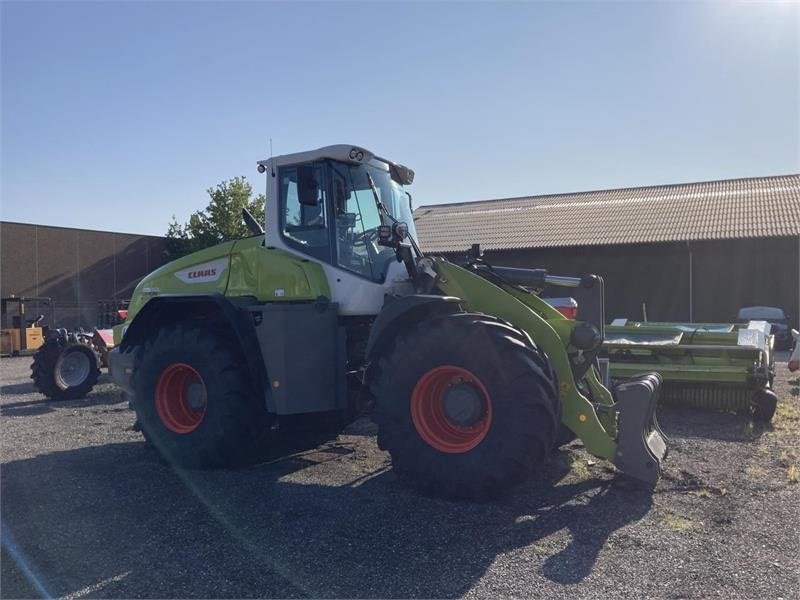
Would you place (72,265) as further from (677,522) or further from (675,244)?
(677,522)

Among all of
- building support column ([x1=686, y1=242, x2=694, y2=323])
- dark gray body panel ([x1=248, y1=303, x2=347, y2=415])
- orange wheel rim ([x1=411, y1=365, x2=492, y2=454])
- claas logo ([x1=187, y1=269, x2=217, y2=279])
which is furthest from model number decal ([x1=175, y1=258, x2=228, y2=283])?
building support column ([x1=686, y1=242, x2=694, y2=323])

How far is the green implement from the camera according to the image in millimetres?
8148

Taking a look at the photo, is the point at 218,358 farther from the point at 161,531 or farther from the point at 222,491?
the point at 161,531

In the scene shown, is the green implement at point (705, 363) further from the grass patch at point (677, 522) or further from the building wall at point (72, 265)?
the building wall at point (72, 265)

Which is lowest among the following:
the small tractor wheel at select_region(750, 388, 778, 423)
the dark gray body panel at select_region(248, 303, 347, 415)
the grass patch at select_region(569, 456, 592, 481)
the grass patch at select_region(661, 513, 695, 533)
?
the grass patch at select_region(661, 513, 695, 533)

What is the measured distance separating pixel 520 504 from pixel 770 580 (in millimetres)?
1713

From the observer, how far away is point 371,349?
5375 mm

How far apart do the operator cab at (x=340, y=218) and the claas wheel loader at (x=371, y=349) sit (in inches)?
0.5

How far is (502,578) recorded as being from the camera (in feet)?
12.5

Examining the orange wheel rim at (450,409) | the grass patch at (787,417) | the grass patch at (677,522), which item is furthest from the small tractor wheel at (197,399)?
the grass patch at (787,417)

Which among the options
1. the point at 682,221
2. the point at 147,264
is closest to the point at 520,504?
the point at 682,221

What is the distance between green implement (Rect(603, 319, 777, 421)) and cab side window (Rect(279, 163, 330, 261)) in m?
4.40

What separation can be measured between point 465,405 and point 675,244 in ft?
68.2

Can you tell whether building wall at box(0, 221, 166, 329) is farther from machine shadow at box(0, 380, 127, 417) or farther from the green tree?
machine shadow at box(0, 380, 127, 417)
